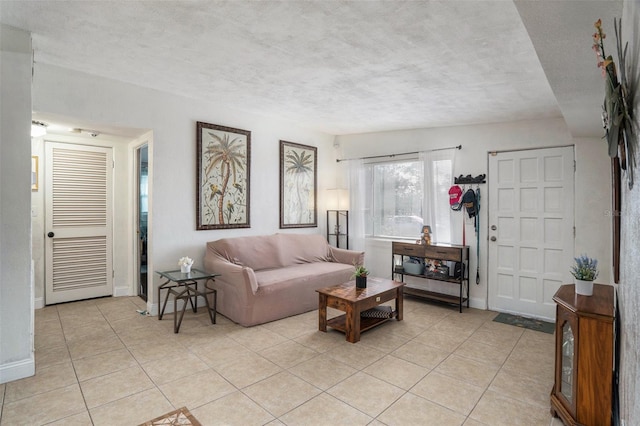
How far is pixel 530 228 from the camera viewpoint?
4219mm

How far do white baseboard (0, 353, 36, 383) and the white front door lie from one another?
4.95 m

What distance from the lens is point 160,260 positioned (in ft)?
13.1

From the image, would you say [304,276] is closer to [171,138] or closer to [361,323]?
[361,323]

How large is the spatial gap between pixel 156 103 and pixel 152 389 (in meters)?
3.08

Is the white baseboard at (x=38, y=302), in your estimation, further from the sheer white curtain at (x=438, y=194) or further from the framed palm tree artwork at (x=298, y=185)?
the sheer white curtain at (x=438, y=194)

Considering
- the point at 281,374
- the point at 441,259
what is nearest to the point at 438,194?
the point at 441,259

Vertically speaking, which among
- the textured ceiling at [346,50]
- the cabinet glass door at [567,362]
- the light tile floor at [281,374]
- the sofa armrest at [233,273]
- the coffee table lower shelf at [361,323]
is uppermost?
the textured ceiling at [346,50]

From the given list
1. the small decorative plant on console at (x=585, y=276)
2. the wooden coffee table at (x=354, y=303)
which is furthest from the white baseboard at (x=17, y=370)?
the small decorative plant on console at (x=585, y=276)

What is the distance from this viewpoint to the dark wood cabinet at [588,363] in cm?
185

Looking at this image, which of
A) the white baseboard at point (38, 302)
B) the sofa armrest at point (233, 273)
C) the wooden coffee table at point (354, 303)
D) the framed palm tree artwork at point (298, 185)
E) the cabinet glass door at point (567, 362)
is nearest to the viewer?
the cabinet glass door at point (567, 362)

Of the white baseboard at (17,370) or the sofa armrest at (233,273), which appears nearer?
the white baseboard at (17,370)

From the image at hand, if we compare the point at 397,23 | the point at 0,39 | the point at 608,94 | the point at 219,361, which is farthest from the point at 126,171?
the point at 608,94

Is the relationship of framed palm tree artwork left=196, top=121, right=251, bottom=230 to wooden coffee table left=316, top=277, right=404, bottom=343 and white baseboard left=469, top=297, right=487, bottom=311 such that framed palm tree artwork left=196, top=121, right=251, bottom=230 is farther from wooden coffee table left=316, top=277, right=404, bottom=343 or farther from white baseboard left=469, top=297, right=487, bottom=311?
white baseboard left=469, top=297, right=487, bottom=311

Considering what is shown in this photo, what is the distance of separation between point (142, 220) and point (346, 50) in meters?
3.59
